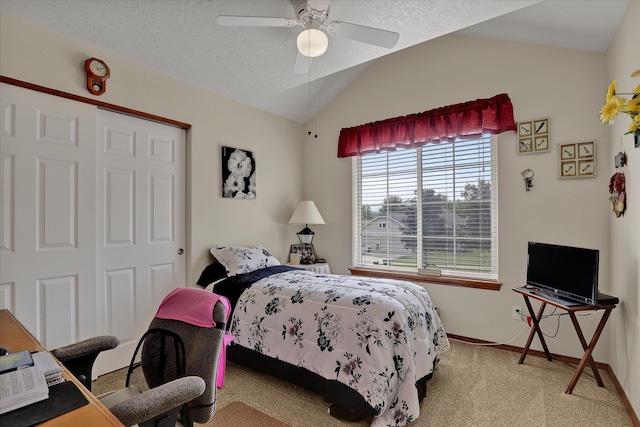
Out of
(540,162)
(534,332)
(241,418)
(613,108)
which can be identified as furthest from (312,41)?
(534,332)

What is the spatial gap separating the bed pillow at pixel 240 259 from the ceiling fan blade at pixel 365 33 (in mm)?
2088

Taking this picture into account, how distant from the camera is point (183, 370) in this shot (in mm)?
1344

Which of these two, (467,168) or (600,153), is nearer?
(600,153)

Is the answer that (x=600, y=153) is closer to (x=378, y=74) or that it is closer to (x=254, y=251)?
(x=378, y=74)

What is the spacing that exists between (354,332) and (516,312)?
75.8 inches

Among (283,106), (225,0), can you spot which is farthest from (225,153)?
(225,0)

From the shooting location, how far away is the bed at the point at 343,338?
1789 mm

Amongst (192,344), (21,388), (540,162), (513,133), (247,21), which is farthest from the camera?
(513,133)

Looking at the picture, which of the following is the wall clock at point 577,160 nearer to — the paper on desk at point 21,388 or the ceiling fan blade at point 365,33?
the ceiling fan blade at point 365,33

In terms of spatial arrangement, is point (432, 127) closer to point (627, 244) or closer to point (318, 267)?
point (627, 244)

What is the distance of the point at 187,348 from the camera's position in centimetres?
136

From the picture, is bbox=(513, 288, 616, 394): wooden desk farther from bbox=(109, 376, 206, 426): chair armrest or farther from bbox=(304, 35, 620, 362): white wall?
bbox=(109, 376, 206, 426): chair armrest

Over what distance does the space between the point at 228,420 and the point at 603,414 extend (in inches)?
93.2

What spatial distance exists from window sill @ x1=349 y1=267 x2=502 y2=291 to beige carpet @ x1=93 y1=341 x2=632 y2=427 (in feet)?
2.20
